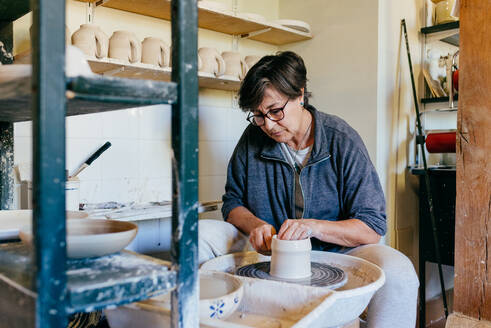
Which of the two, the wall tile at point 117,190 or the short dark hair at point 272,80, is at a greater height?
the short dark hair at point 272,80

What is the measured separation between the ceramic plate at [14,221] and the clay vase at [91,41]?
3.55 ft

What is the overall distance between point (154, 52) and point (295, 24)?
118cm

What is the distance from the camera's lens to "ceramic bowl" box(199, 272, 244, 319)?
91 cm

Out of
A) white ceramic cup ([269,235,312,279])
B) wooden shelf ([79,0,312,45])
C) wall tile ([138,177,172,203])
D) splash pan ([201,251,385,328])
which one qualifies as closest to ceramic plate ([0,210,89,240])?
splash pan ([201,251,385,328])

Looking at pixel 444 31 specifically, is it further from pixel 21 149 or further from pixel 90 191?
pixel 21 149

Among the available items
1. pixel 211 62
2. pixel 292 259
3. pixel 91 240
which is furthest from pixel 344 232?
pixel 211 62

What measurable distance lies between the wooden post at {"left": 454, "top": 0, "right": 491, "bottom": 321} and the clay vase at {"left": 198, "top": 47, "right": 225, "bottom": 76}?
4.83ft

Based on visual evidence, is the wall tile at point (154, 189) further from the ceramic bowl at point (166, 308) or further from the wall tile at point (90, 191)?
the ceramic bowl at point (166, 308)

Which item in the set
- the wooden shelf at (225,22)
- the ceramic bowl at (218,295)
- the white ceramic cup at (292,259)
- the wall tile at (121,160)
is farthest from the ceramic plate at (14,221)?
the wooden shelf at (225,22)

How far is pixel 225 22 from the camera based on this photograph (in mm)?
2900

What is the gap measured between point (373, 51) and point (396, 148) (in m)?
0.68

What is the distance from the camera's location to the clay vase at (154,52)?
94.6 inches

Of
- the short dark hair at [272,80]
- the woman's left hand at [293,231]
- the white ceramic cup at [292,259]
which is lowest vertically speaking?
the white ceramic cup at [292,259]

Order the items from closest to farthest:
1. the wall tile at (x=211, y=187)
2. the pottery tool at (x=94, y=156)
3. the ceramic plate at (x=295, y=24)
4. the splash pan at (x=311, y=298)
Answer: the splash pan at (x=311, y=298), the pottery tool at (x=94, y=156), the wall tile at (x=211, y=187), the ceramic plate at (x=295, y=24)
